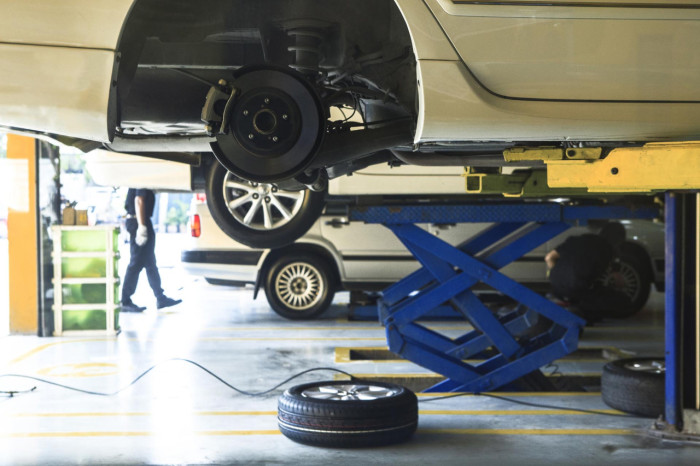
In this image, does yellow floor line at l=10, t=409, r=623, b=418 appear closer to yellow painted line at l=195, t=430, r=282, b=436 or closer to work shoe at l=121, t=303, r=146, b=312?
yellow painted line at l=195, t=430, r=282, b=436

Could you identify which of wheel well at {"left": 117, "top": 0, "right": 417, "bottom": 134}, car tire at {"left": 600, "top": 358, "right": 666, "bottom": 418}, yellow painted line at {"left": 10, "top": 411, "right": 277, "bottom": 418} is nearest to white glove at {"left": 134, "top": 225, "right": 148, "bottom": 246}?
yellow painted line at {"left": 10, "top": 411, "right": 277, "bottom": 418}

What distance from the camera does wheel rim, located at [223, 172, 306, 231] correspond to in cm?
668

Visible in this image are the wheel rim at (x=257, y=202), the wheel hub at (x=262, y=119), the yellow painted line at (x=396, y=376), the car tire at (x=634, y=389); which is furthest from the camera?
the wheel rim at (x=257, y=202)

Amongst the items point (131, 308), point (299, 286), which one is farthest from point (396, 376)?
point (131, 308)

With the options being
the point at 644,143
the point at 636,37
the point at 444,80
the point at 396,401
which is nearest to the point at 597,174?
the point at 644,143

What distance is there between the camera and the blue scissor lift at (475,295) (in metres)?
5.37

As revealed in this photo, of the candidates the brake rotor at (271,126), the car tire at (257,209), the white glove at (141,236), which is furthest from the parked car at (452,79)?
the white glove at (141,236)

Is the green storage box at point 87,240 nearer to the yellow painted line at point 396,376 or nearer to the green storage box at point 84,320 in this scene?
the green storage box at point 84,320

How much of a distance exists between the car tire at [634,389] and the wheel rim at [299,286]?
3937 millimetres

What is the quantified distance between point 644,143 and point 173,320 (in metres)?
7.33

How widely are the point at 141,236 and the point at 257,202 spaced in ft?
9.14

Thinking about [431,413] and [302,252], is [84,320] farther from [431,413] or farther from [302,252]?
[431,413]

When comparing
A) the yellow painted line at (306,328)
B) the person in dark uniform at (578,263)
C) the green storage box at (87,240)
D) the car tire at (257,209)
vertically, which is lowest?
the yellow painted line at (306,328)

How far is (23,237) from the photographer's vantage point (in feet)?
26.5
